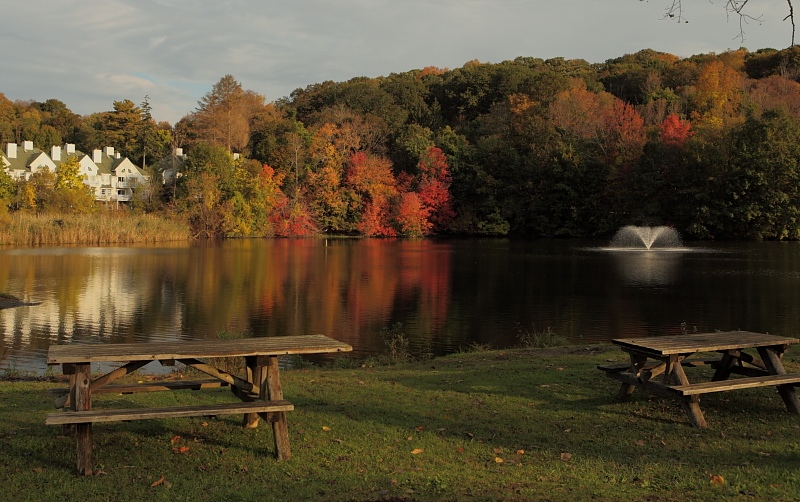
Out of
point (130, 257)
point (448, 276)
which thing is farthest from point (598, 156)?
point (130, 257)

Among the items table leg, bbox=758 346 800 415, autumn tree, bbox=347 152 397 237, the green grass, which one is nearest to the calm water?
the green grass

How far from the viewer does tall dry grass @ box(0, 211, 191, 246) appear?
143 feet

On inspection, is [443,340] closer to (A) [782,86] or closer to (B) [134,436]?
(B) [134,436]

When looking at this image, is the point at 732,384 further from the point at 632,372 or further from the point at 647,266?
the point at 647,266

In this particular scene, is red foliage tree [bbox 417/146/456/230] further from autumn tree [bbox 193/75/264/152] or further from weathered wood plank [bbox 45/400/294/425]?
weathered wood plank [bbox 45/400/294/425]

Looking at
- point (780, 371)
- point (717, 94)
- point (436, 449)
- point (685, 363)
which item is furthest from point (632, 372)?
point (717, 94)

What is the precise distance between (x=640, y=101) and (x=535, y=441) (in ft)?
252

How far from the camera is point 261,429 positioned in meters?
6.09

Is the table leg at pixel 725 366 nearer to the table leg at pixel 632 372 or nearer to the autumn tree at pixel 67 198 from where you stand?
the table leg at pixel 632 372

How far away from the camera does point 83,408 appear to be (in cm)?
497

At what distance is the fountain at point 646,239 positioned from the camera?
1839 inches

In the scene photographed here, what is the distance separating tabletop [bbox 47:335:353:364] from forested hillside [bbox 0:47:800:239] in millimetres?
51377

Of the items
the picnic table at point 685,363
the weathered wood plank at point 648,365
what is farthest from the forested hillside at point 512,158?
the picnic table at point 685,363

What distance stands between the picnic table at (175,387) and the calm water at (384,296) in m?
8.47
